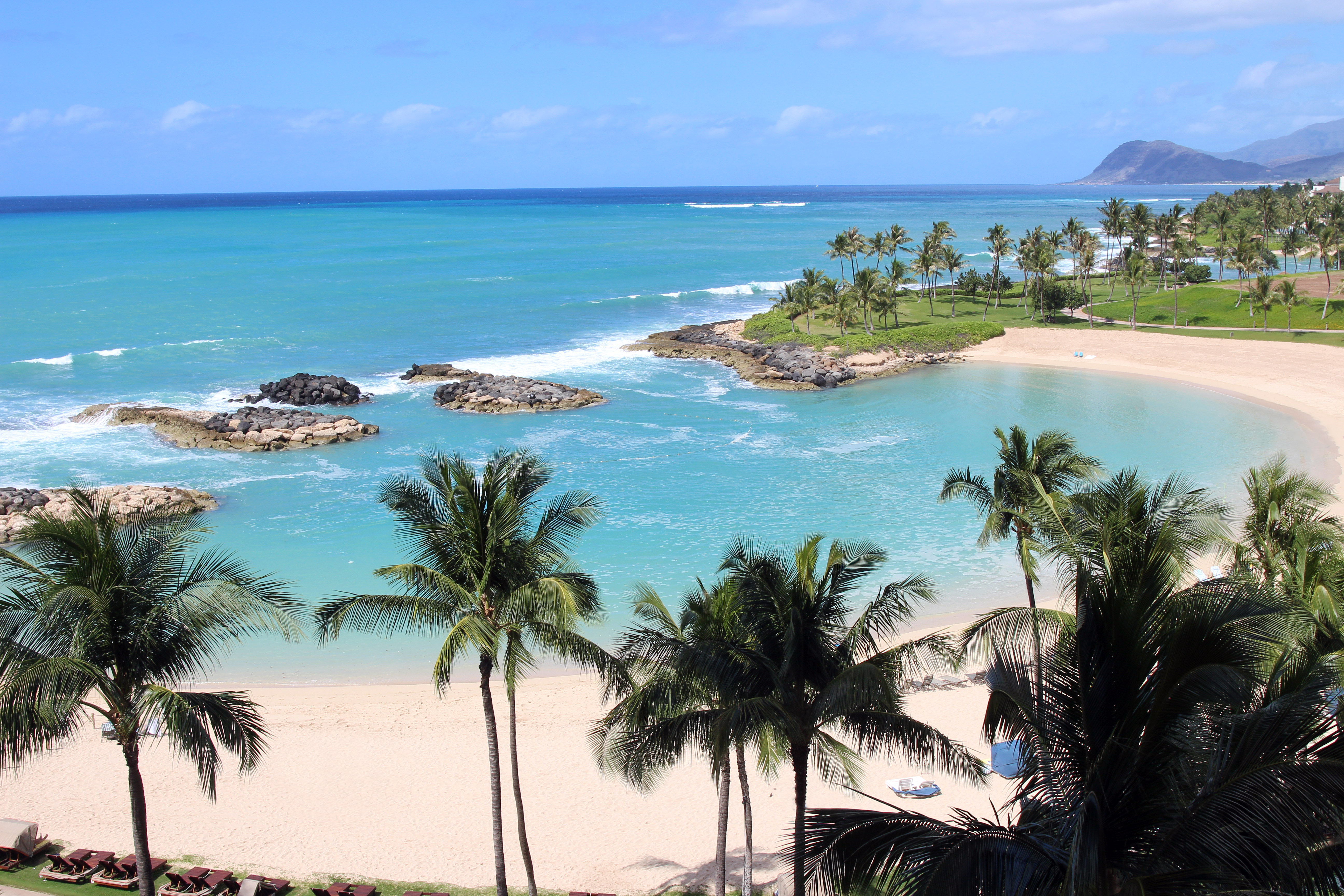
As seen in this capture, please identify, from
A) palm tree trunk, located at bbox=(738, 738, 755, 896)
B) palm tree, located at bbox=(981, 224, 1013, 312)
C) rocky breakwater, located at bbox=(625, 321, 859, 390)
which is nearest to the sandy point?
palm tree trunk, located at bbox=(738, 738, 755, 896)

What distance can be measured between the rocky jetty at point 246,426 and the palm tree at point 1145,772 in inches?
1574

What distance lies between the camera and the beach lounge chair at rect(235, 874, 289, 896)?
14641 millimetres

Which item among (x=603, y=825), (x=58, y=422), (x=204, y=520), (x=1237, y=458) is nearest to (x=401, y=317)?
(x=58, y=422)

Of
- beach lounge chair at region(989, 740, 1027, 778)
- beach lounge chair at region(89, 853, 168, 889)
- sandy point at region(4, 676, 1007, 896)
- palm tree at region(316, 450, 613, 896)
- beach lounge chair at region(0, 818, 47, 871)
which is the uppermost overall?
palm tree at region(316, 450, 613, 896)

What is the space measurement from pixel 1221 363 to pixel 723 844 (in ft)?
169

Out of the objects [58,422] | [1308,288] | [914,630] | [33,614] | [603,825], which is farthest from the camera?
[1308,288]

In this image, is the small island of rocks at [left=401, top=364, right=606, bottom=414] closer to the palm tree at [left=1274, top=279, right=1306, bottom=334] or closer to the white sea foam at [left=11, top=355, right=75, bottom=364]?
the white sea foam at [left=11, top=355, right=75, bottom=364]

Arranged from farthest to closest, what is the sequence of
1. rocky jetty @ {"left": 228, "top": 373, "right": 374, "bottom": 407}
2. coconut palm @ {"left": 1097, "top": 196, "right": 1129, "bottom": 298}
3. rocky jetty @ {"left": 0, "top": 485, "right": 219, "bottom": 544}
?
coconut palm @ {"left": 1097, "top": 196, "right": 1129, "bottom": 298} < rocky jetty @ {"left": 228, "top": 373, "right": 374, "bottom": 407} < rocky jetty @ {"left": 0, "top": 485, "right": 219, "bottom": 544}

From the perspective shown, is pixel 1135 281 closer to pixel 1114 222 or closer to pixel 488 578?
pixel 1114 222

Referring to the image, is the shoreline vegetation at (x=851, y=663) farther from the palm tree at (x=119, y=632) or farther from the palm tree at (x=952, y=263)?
the palm tree at (x=952, y=263)

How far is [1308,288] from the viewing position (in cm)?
7162

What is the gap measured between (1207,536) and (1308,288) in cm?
7069

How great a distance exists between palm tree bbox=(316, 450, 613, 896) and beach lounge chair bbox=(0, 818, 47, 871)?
786 centimetres

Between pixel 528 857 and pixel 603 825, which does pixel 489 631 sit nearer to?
pixel 528 857
